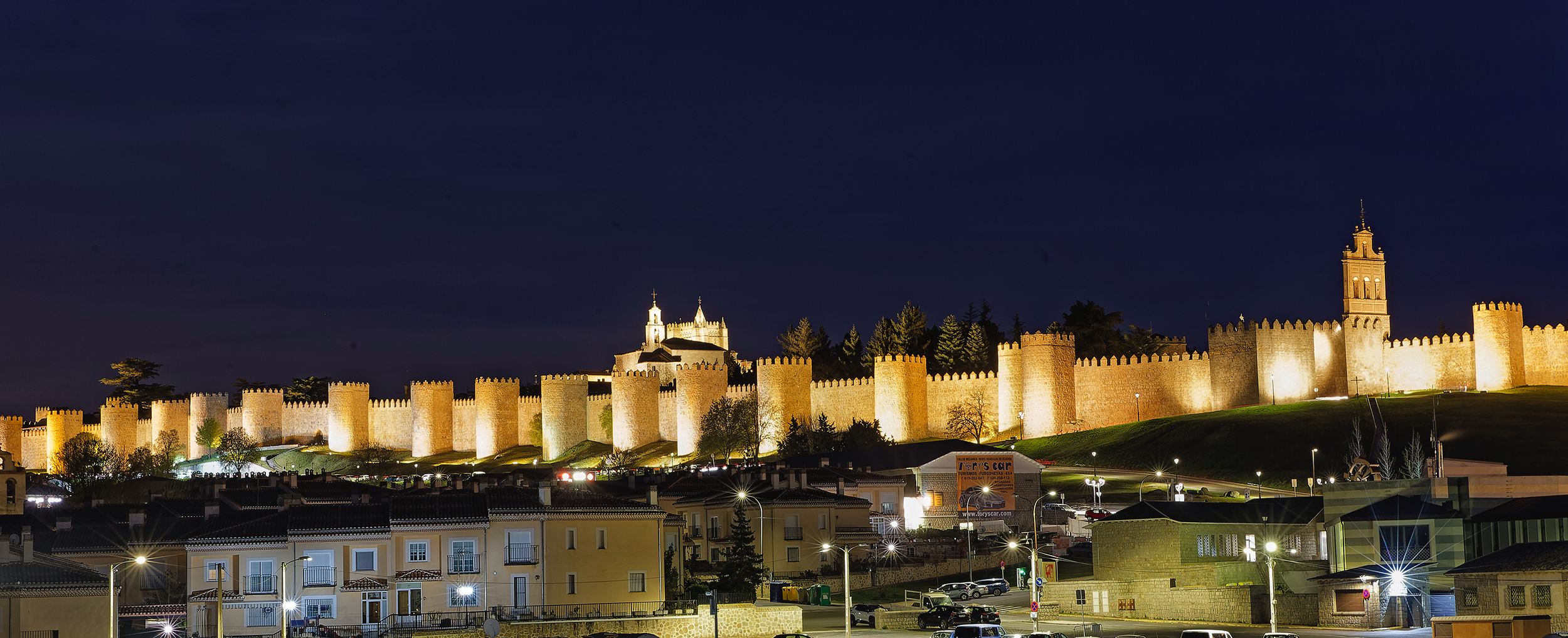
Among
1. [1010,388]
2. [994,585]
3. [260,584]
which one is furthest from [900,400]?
[260,584]

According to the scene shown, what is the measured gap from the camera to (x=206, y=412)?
5098 inches

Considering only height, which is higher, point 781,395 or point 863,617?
point 781,395

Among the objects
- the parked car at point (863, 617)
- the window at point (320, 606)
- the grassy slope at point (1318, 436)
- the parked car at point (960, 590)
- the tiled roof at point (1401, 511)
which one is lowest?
the parked car at point (863, 617)

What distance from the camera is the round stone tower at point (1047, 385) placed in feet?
304

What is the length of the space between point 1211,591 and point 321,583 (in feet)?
70.3

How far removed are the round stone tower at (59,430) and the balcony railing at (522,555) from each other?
102299 millimetres

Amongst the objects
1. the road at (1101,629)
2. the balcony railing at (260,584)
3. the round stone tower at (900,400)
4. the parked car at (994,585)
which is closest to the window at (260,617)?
the balcony railing at (260,584)

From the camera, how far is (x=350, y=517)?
144 feet

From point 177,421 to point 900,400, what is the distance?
6097cm

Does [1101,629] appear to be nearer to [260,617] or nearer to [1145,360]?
[260,617]

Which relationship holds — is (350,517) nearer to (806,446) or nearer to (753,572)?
(753,572)

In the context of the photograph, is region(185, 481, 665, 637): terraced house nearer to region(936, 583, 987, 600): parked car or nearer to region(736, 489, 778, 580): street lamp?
region(736, 489, 778, 580): street lamp

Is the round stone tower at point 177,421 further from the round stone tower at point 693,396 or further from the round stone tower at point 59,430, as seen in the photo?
the round stone tower at point 693,396

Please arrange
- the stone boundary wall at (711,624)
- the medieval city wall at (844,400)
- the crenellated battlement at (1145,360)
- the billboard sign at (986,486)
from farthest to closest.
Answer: the medieval city wall at (844,400), the crenellated battlement at (1145,360), the billboard sign at (986,486), the stone boundary wall at (711,624)
